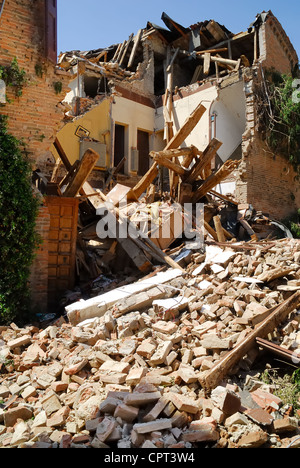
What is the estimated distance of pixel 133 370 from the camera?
398 centimetres

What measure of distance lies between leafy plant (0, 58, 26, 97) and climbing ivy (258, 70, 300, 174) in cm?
952

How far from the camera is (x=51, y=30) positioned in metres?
7.19

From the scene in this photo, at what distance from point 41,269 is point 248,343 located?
14.6ft

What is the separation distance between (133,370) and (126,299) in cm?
207

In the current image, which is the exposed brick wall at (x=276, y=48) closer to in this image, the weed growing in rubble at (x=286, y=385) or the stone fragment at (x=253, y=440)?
the weed growing in rubble at (x=286, y=385)

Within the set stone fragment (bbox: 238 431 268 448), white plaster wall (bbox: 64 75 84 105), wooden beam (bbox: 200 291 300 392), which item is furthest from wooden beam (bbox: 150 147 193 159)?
white plaster wall (bbox: 64 75 84 105)

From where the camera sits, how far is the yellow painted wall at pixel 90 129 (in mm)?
14266

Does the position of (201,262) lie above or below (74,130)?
below

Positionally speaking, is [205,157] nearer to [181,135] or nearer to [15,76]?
[181,135]

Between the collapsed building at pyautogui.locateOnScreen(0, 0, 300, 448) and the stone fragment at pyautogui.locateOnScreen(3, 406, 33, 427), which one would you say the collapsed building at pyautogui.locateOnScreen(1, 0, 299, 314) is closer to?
the collapsed building at pyautogui.locateOnScreen(0, 0, 300, 448)

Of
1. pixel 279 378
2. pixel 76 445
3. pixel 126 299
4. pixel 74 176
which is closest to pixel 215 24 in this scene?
pixel 74 176

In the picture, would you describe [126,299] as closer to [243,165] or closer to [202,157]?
[202,157]

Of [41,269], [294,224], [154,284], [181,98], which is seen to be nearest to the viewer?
[154,284]

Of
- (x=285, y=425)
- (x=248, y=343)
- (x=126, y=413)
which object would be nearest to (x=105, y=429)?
(x=126, y=413)
